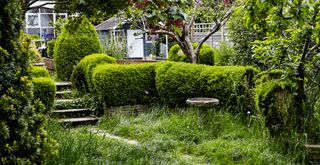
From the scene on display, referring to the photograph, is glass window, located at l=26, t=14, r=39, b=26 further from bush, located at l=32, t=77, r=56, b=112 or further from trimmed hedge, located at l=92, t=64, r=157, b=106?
bush, located at l=32, t=77, r=56, b=112

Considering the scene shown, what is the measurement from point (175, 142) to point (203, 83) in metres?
2.17

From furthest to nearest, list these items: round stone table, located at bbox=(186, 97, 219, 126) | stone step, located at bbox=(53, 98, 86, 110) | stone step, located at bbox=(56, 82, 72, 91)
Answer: stone step, located at bbox=(56, 82, 72, 91) → stone step, located at bbox=(53, 98, 86, 110) → round stone table, located at bbox=(186, 97, 219, 126)

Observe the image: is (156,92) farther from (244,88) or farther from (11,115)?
(11,115)

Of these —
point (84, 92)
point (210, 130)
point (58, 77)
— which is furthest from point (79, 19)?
point (58, 77)

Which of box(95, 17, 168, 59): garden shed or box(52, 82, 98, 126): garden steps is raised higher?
box(95, 17, 168, 59): garden shed

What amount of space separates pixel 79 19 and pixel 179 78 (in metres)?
3.17

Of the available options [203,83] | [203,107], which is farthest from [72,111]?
[203,107]

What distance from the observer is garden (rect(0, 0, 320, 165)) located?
311 cm

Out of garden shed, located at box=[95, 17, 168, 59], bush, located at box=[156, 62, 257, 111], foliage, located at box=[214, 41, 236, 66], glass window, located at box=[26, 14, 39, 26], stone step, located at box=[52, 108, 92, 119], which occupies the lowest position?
stone step, located at box=[52, 108, 92, 119]

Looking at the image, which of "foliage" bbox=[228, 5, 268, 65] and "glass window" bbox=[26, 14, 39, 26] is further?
"glass window" bbox=[26, 14, 39, 26]

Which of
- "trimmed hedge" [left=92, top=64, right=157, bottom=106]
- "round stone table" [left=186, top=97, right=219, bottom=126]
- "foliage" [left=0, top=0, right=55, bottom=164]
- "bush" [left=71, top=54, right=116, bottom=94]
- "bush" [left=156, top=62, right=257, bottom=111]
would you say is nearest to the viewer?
"foliage" [left=0, top=0, right=55, bottom=164]

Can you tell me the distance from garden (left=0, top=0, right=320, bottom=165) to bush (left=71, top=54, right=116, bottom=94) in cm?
3

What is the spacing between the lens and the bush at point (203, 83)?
7719mm

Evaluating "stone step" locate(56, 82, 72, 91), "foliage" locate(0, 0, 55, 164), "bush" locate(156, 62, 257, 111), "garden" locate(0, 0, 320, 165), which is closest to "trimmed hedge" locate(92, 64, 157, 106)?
"garden" locate(0, 0, 320, 165)
